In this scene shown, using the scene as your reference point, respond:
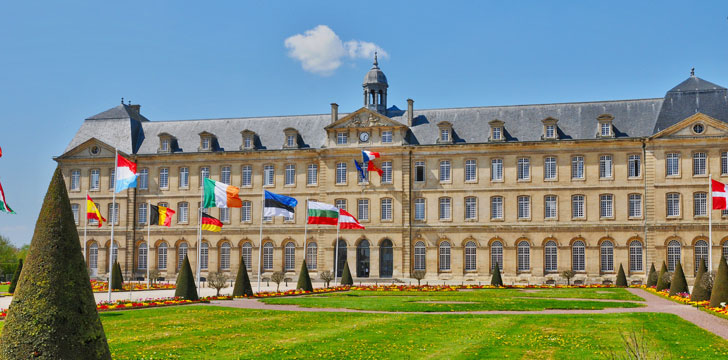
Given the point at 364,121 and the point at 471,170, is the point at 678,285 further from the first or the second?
the point at 364,121

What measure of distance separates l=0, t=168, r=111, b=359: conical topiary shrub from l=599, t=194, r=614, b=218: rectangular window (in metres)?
43.2

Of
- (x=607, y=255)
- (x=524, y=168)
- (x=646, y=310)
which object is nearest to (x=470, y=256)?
(x=524, y=168)

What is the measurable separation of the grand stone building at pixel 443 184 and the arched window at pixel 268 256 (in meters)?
0.07

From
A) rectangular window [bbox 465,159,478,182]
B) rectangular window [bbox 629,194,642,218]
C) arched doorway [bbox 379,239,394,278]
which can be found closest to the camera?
rectangular window [bbox 629,194,642,218]

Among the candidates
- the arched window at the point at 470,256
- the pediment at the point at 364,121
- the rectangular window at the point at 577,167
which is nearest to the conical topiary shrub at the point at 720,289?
the rectangular window at the point at 577,167

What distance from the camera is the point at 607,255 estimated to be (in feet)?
159

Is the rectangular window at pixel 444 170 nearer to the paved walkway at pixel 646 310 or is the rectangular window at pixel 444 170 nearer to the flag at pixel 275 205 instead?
the flag at pixel 275 205

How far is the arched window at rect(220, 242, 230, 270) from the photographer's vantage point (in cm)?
5459

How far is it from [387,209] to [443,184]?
411cm

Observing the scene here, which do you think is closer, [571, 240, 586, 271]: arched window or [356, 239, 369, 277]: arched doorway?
[571, 240, 586, 271]: arched window

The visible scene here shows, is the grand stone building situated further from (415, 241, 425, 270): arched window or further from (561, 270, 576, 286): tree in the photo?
(561, 270, 576, 286): tree

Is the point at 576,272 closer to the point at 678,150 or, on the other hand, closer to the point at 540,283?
the point at 540,283

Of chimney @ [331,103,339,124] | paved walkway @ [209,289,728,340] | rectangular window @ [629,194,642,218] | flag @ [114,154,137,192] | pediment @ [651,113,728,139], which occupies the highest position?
chimney @ [331,103,339,124]

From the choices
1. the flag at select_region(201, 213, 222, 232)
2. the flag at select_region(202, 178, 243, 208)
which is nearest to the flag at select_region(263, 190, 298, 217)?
the flag at select_region(201, 213, 222, 232)
